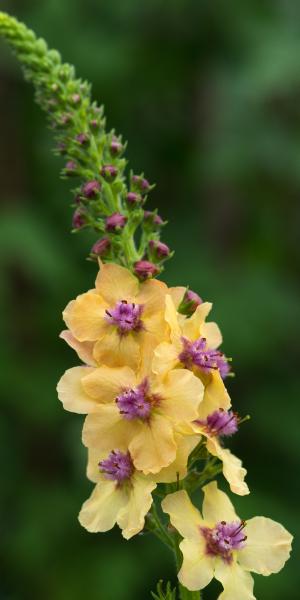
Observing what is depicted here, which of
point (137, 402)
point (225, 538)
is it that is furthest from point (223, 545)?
point (137, 402)

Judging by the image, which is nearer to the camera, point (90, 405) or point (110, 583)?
point (90, 405)

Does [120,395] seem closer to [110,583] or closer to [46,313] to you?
[110,583]

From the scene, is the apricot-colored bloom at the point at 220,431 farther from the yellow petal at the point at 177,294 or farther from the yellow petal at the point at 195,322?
the yellow petal at the point at 177,294

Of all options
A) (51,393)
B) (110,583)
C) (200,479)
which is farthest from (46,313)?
(200,479)

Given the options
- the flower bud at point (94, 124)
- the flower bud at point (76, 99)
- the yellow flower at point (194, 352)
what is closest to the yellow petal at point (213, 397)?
the yellow flower at point (194, 352)

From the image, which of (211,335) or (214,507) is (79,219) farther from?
(214,507)

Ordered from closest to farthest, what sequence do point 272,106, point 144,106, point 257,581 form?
1. point 257,581
2. point 272,106
3. point 144,106
